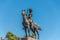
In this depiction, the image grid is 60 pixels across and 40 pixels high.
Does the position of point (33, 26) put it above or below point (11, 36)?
below

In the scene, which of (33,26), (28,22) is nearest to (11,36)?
(33,26)

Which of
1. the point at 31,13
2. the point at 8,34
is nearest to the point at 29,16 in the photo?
the point at 31,13

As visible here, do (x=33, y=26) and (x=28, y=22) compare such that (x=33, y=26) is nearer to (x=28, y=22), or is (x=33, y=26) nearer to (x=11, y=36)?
(x=28, y=22)

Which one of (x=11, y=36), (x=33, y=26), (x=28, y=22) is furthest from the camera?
(x=11, y=36)

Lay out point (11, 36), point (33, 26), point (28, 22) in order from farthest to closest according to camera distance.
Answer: point (11, 36)
point (33, 26)
point (28, 22)

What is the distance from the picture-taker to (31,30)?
1389 inches

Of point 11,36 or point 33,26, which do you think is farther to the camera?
point 11,36

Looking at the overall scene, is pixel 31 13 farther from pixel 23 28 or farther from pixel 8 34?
pixel 8 34

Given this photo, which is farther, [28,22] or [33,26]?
[33,26]

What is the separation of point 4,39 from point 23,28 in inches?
1354

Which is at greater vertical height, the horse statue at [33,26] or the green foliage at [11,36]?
the green foliage at [11,36]

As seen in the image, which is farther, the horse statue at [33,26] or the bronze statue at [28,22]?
the horse statue at [33,26]

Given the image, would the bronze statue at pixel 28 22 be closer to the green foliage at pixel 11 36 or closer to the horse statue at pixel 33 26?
the horse statue at pixel 33 26

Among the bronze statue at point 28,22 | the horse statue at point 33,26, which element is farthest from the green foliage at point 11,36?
the bronze statue at point 28,22
